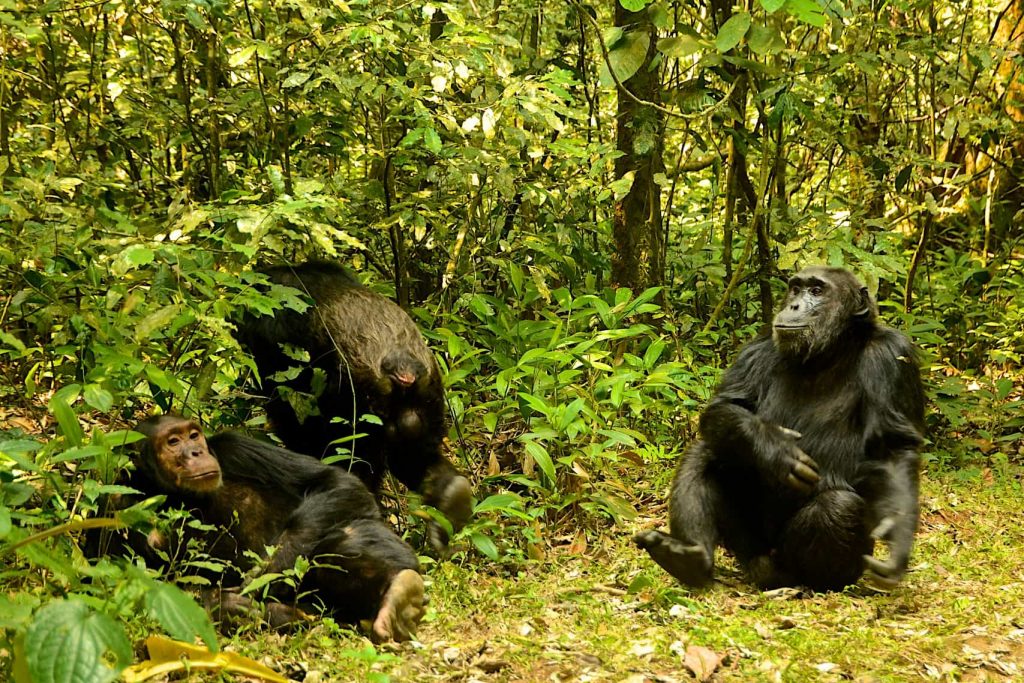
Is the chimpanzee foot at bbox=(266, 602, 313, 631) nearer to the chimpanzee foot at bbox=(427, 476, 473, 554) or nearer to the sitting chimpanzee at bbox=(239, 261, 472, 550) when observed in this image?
the chimpanzee foot at bbox=(427, 476, 473, 554)

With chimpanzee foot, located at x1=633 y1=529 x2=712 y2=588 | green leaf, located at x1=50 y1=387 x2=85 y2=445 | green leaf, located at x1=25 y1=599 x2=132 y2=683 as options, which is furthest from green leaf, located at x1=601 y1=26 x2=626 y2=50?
green leaf, located at x1=25 y1=599 x2=132 y2=683

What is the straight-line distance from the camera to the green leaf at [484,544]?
4.96 metres

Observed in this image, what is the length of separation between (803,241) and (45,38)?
5.25 meters

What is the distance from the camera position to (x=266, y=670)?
3.37 meters

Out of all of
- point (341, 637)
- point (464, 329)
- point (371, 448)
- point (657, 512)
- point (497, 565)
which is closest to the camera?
point (341, 637)

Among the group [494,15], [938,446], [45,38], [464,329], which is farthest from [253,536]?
[938,446]

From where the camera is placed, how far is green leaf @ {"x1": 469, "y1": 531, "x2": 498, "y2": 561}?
496cm

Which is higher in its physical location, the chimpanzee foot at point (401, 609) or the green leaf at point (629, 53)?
the green leaf at point (629, 53)

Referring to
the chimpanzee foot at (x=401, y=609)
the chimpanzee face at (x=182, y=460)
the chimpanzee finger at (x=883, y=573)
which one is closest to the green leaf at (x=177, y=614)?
the chimpanzee foot at (x=401, y=609)

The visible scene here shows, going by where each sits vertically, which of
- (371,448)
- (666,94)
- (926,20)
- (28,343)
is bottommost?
(371,448)

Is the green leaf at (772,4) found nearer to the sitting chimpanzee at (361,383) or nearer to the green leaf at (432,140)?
the green leaf at (432,140)

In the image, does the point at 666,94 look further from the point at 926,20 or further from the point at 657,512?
the point at 926,20

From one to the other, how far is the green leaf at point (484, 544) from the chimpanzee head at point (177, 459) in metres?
1.26

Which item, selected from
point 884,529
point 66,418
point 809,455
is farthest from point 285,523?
point 884,529
